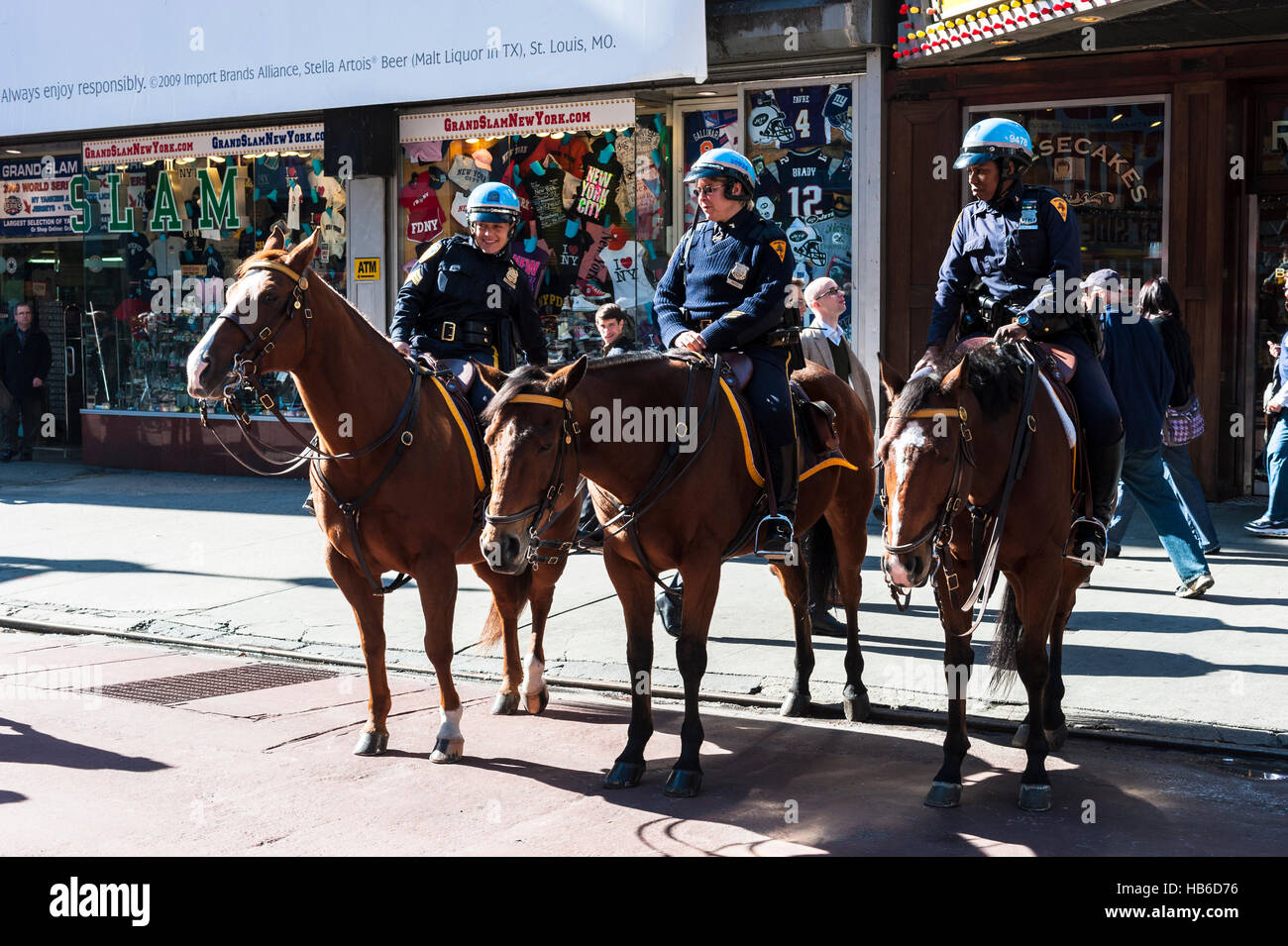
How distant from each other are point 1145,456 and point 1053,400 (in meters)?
3.91

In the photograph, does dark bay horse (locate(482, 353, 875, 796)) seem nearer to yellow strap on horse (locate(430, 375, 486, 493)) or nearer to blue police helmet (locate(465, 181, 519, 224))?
yellow strap on horse (locate(430, 375, 486, 493))

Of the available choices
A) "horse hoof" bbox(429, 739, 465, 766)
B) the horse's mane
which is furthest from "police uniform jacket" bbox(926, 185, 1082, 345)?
"horse hoof" bbox(429, 739, 465, 766)

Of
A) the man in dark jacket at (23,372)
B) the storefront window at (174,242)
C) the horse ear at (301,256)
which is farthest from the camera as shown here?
the man in dark jacket at (23,372)

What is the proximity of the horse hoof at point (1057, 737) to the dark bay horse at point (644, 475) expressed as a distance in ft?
5.50

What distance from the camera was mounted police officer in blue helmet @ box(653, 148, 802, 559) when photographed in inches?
250

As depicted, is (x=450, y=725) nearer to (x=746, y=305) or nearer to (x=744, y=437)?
(x=744, y=437)

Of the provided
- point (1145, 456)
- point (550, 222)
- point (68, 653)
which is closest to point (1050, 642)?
point (1145, 456)

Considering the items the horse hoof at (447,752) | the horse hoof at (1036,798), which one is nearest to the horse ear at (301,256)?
the horse hoof at (447,752)

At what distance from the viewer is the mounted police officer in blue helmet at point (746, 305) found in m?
6.36

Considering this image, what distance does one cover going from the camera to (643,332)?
14594 millimetres

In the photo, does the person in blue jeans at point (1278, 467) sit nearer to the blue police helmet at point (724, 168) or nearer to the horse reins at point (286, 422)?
the blue police helmet at point (724, 168)

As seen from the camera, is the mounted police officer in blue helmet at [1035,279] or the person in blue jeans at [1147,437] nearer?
the mounted police officer in blue helmet at [1035,279]

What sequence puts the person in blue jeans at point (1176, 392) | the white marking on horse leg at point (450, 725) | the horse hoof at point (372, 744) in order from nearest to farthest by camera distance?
the white marking on horse leg at point (450, 725)
the horse hoof at point (372, 744)
the person in blue jeans at point (1176, 392)

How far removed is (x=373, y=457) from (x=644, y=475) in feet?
4.50
